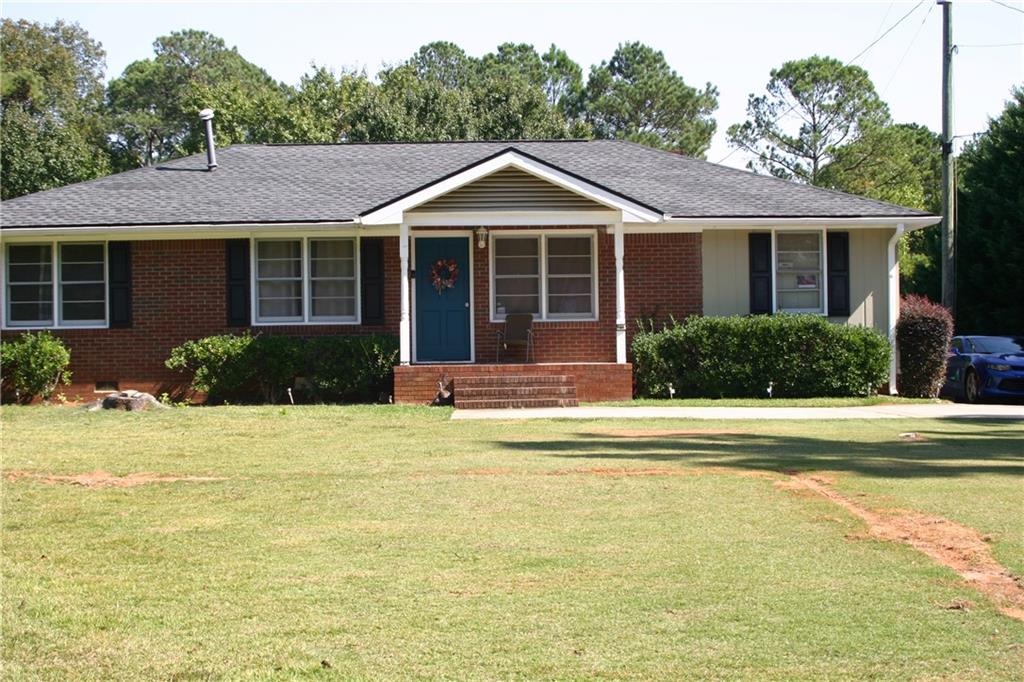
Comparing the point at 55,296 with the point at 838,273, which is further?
the point at 838,273

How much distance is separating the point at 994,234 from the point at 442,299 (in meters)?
16.0

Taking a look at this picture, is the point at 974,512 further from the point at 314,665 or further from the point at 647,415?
the point at 647,415

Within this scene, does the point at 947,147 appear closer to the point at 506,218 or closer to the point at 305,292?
the point at 506,218

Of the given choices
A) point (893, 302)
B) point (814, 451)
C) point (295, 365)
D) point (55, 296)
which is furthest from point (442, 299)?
point (814, 451)

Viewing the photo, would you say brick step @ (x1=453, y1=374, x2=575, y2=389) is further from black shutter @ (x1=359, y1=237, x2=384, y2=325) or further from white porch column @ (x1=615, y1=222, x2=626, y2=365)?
black shutter @ (x1=359, y1=237, x2=384, y2=325)

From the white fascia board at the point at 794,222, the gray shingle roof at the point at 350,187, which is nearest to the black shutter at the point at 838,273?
the white fascia board at the point at 794,222

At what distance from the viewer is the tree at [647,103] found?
65.9 metres

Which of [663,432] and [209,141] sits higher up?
[209,141]

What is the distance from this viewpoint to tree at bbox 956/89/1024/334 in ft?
95.2

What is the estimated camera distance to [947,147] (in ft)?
86.1

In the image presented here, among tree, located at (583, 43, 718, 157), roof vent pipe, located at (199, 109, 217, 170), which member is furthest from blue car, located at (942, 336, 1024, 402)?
tree, located at (583, 43, 718, 157)

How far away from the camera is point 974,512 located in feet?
28.9

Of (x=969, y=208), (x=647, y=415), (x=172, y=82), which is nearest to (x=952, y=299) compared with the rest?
(x=969, y=208)

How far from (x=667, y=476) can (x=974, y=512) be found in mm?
2806
